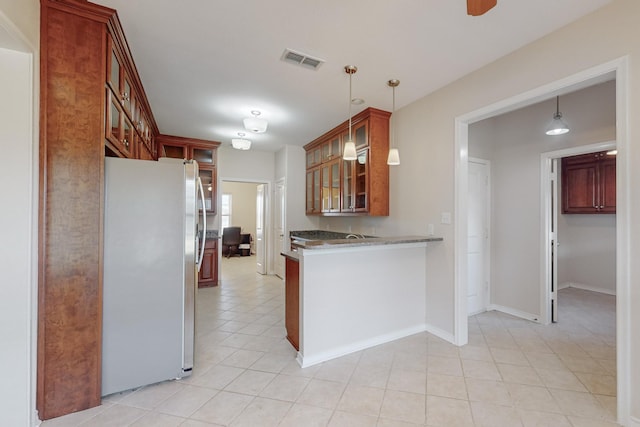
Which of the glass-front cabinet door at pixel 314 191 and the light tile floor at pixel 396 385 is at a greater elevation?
the glass-front cabinet door at pixel 314 191

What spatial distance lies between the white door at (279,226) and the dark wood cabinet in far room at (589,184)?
5173mm

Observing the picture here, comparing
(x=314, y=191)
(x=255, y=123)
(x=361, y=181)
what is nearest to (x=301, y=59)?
(x=255, y=123)

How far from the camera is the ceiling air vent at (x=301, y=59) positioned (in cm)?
231

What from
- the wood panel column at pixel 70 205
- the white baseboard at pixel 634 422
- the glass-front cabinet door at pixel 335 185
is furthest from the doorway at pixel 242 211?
the white baseboard at pixel 634 422

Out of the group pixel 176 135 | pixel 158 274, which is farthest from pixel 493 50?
pixel 176 135

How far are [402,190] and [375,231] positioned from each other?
2.81ft

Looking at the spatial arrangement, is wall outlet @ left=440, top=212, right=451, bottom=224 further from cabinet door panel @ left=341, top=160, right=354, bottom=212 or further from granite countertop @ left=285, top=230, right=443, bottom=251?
cabinet door panel @ left=341, top=160, right=354, bottom=212

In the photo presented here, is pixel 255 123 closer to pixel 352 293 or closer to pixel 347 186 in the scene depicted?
pixel 347 186

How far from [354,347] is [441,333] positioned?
0.99 m

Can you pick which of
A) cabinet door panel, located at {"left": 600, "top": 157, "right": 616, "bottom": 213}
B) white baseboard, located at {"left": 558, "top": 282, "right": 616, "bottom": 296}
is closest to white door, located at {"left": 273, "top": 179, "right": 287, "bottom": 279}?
white baseboard, located at {"left": 558, "top": 282, "right": 616, "bottom": 296}

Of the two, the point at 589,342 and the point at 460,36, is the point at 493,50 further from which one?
the point at 589,342

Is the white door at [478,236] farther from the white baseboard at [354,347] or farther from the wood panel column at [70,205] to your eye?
the wood panel column at [70,205]

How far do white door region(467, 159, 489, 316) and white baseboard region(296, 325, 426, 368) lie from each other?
42.7 inches

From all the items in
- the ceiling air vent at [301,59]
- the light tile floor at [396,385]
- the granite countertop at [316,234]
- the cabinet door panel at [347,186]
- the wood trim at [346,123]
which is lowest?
the light tile floor at [396,385]
